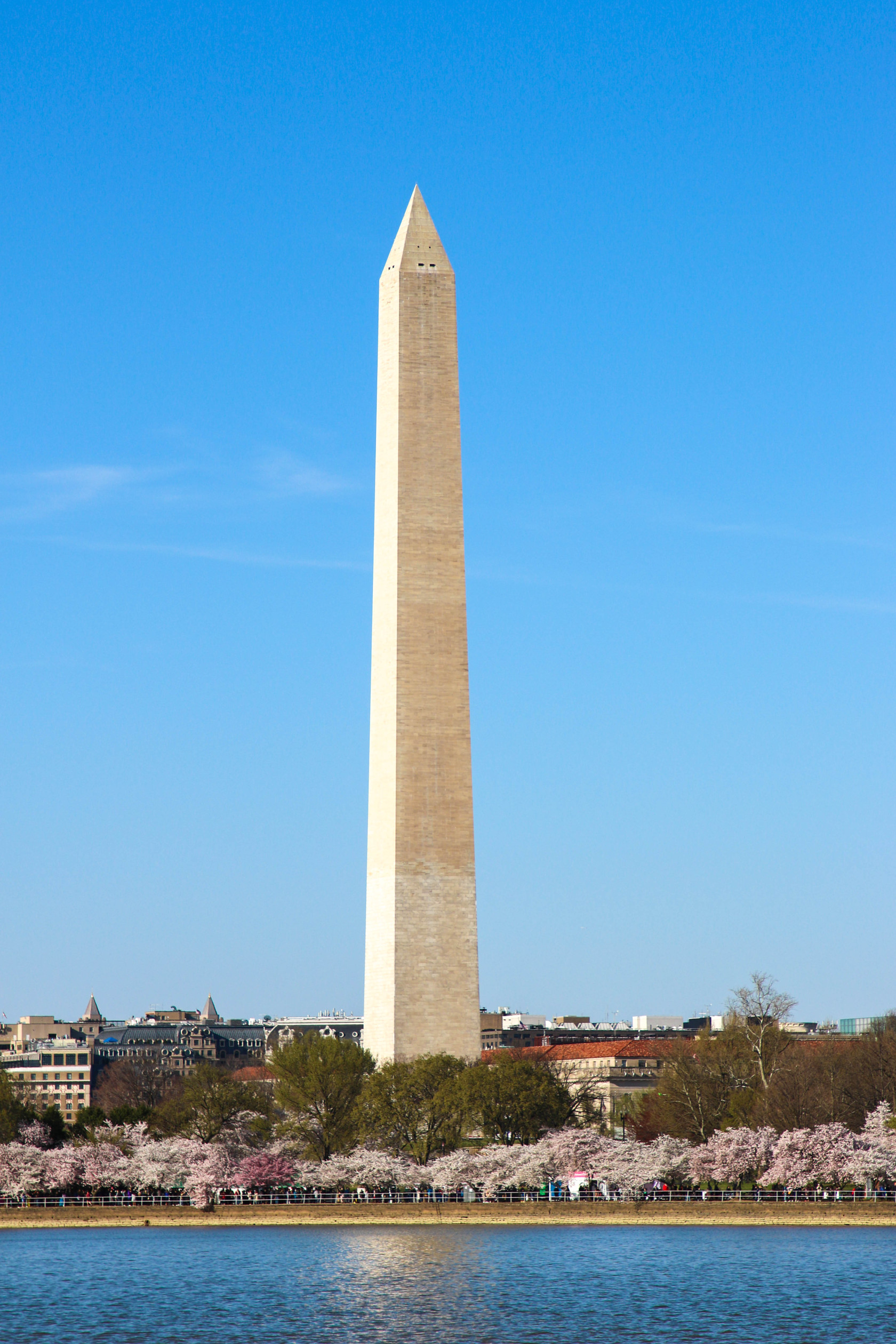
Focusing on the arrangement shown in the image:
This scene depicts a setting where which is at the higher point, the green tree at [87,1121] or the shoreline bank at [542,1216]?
the green tree at [87,1121]

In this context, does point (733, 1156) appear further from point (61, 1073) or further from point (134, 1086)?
point (61, 1073)

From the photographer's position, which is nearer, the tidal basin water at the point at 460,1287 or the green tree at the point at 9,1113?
the tidal basin water at the point at 460,1287

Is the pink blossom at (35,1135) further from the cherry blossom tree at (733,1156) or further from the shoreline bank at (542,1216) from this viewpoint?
the cherry blossom tree at (733,1156)

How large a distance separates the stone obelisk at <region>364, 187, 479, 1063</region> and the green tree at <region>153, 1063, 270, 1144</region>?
5.82 meters

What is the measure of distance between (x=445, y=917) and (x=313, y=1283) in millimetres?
24430

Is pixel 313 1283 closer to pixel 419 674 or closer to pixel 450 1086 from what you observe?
pixel 450 1086

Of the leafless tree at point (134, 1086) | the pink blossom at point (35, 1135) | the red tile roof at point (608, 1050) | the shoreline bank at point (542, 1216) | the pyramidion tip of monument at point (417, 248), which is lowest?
the shoreline bank at point (542, 1216)

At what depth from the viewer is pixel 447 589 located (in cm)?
7781

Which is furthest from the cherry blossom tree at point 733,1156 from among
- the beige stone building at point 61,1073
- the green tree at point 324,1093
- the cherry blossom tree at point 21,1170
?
the beige stone building at point 61,1073

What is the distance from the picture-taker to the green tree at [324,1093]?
250 feet

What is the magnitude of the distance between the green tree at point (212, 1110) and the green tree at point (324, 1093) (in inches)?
121

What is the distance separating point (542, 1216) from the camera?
69750mm

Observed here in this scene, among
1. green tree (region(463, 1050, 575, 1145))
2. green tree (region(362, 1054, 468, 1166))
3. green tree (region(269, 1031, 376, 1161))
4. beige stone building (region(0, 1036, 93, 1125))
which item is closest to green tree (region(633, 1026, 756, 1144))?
green tree (region(463, 1050, 575, 1145))

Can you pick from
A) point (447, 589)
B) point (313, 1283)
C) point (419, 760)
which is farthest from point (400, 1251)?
point (447, 589)
